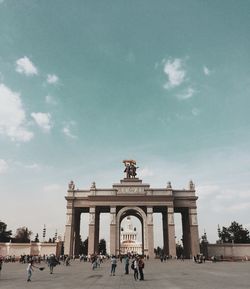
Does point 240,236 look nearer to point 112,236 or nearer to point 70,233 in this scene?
point 112,236

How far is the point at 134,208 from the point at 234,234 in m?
40.5

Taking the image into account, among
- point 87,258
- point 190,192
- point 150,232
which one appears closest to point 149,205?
point 150,232

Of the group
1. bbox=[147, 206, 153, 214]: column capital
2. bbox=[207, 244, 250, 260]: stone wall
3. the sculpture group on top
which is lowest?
bbox=[207, 244, 250, 260]: stone wall

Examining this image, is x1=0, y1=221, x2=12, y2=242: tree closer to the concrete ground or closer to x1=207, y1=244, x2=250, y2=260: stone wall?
x1=207, y1=244, x2=250, y2=260: stone wall

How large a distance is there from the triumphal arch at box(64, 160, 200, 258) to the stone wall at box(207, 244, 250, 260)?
449 cm

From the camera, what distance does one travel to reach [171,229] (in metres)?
60.3

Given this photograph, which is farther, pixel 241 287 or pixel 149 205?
pixel 149 205

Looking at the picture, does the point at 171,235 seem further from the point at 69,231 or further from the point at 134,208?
the point at 69,231

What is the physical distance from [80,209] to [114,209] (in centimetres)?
918

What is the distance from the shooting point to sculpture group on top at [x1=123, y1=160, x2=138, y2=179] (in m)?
67.1

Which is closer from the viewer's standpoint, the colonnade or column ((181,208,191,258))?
the colonnade

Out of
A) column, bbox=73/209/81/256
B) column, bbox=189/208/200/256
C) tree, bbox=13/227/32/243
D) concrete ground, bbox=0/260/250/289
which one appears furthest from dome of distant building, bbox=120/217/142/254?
concrete ground, bbox=0/260/250/289

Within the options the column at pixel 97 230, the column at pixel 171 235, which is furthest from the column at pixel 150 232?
the column at pixel 97 230

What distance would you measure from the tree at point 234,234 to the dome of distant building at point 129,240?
6029 centimetres
